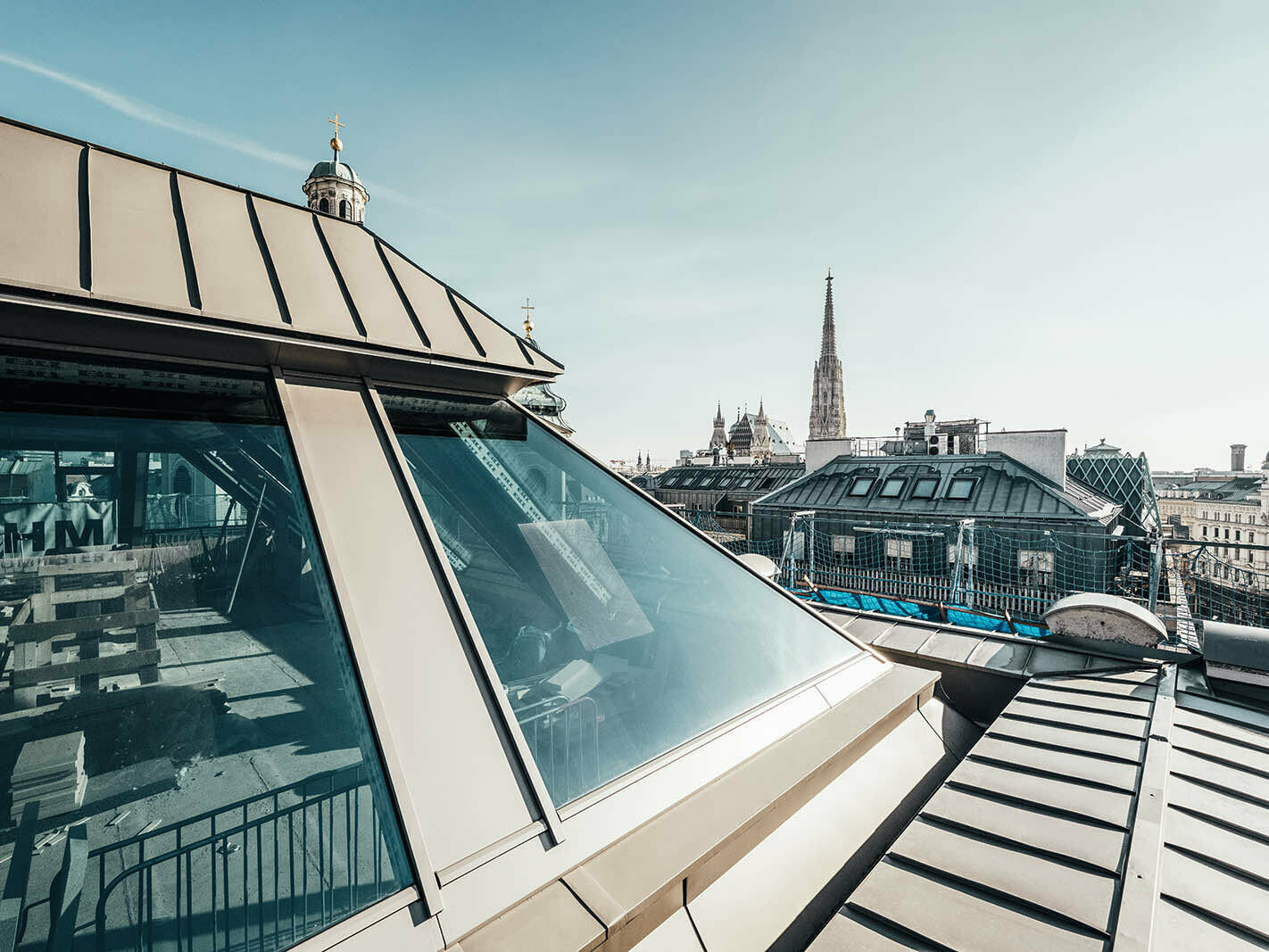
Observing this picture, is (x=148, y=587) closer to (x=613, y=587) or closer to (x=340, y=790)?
(x=340, y=790)

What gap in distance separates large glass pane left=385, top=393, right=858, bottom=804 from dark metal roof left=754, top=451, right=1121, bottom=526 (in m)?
17.7

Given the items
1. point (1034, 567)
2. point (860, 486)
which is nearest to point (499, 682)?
point (1034, 567)

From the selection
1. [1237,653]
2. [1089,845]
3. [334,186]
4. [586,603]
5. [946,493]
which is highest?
[334,186]

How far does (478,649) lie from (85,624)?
3.67 ft

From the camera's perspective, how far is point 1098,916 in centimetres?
184

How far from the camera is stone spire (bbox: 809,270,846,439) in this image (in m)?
83.4

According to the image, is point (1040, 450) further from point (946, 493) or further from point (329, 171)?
point (329, 171)

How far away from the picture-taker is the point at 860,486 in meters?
Answer: 21.1

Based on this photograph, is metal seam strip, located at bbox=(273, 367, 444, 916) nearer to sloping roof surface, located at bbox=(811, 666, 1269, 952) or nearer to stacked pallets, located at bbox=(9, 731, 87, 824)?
stacked pallets, located at bbox=(9, 731, 87, 824)

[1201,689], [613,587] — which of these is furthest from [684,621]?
[1201,689]

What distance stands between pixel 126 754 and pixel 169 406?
1.09m

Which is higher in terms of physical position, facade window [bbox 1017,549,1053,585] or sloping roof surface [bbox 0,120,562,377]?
sloping roof surface [bbox 0,120,562,377]

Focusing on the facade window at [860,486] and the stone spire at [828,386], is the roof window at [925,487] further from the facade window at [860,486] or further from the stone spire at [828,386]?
the stone spire at [828,386]

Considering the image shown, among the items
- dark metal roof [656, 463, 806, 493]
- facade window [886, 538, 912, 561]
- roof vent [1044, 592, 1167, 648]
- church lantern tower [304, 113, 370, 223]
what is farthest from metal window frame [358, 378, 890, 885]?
church lantern tower [304, 113, 370, 223]
